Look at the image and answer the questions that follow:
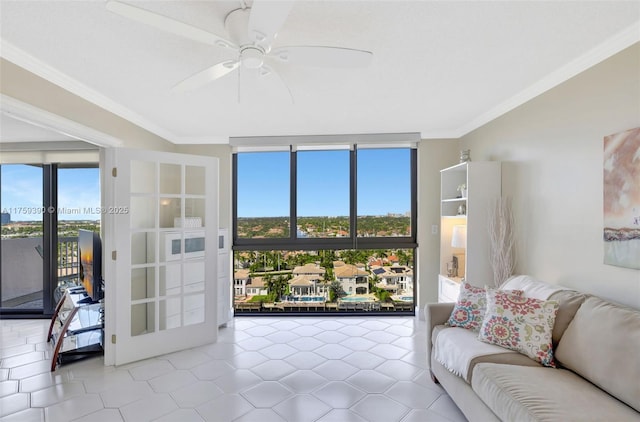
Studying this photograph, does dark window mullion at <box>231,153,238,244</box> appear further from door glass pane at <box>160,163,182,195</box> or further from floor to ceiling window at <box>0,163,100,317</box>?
floor to ceiling window at <box>0,163,100,317</box>

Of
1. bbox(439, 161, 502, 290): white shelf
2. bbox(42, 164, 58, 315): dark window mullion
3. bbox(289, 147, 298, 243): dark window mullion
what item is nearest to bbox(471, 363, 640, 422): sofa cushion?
bbox(439, 161, 502, 290): white shelf

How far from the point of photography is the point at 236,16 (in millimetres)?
1483

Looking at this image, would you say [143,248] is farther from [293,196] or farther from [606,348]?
[606,348]

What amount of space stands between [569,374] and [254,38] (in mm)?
2434

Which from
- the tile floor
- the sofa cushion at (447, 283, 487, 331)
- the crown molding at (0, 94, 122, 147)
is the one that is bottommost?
the tile floor

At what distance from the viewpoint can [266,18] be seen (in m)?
1.24

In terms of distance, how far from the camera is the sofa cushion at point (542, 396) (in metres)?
1.30

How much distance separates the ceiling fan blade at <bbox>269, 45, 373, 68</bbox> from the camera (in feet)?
4.73

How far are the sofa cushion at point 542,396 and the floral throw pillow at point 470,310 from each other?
53 cm

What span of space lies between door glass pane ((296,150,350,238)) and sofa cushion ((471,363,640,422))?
8.44 feet

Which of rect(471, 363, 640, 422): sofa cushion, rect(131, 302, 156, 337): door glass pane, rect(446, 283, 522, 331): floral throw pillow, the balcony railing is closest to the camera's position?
rect(471, 363, 640, 422): sofa cushion

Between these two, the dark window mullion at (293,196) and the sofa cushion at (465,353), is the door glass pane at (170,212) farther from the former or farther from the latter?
the sofa cushion at (465,353)

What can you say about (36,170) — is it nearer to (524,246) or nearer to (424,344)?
(424,344)

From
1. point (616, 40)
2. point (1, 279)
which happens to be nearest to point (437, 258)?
point (616, 40)
